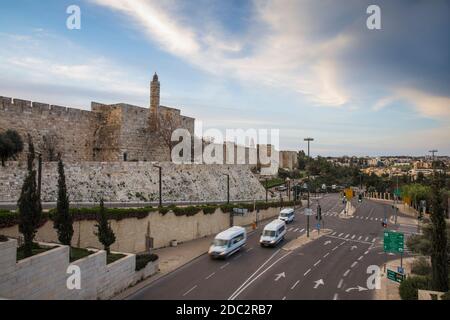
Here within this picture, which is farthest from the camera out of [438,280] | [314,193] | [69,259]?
[314,193]

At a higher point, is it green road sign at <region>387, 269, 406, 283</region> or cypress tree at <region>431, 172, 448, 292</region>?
cypress tree at <region>431, 172, 448, 292</region>

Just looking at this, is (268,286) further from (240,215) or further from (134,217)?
(240,215)

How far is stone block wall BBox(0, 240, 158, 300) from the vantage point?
1242 centimetres

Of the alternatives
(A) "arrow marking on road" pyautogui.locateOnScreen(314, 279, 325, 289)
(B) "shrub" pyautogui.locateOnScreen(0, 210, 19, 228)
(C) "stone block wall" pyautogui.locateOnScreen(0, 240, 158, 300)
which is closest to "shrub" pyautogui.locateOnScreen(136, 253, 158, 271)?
(C) "stone block wall" pyautogui.locateOnScreen(0, 240, 158, 300)

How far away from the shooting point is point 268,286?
1961 cm

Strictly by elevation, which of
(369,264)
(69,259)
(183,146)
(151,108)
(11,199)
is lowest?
(369,264)

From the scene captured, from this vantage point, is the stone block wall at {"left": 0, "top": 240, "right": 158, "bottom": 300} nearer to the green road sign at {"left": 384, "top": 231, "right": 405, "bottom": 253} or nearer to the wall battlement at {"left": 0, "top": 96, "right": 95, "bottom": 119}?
the green road sign at {"left": 384, "top": 231, "right": 405, "bottom": 253}

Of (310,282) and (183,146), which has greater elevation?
(183,146)

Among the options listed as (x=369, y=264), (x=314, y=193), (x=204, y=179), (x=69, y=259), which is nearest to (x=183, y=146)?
(x=204, y=179)

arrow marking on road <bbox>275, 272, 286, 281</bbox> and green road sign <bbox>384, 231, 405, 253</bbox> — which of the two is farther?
green road sign <bbox>384, 231, 405, 253</bbox>

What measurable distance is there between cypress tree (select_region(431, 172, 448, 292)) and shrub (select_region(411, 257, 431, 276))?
214 inches

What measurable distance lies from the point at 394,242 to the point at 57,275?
1870 centimetres

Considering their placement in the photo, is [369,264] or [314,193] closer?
[369,264]
